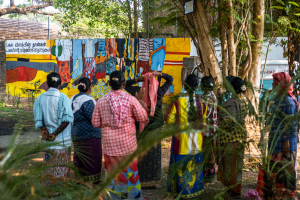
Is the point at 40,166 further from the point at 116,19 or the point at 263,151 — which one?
the point at 116,19

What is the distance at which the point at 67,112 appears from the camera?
315 centimetres

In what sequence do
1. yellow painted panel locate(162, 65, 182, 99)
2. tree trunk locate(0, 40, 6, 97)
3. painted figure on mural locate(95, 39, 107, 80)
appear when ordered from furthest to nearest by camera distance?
1. tree trunk locate(0, 40, 6, 97)
2. painted figure on mural locate(95, 39, 107, 80)
3. yellow painted panel locate(162, 65, 182, 99)

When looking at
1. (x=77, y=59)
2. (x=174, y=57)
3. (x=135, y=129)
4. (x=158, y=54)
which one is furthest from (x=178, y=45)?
(x=135, y=129)

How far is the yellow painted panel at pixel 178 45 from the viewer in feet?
25.3

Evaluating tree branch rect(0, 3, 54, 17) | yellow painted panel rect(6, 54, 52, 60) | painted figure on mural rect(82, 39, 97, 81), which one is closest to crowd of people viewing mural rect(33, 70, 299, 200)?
painted figure on mural rect(82, 39, 97, 81)

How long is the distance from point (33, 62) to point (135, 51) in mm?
3986

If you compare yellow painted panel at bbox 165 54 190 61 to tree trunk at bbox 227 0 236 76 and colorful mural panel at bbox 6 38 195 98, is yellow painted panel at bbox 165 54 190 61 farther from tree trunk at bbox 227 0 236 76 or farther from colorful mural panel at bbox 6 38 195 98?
tree trunk at bbox 227 0 236 76

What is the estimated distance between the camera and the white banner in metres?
9.75

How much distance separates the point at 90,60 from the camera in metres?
9.05

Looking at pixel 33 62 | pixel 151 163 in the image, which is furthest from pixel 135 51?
pixel 151 163

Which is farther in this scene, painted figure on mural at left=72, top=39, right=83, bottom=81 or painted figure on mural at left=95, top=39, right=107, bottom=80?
painted figure on mural at left=72, top=39, right=83, bottom=81

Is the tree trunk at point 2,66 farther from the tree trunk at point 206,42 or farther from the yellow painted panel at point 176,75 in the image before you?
the tree trunk at point 206,42

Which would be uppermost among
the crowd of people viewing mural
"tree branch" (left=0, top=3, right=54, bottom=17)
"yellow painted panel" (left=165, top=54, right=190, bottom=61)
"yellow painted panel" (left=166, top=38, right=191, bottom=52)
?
"tree branch" (left=0, top=3, right=54, bottom=17)

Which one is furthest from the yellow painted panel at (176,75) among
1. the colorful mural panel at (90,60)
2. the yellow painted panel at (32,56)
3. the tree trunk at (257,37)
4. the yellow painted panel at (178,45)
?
the yellow painted panel at (32,56)
